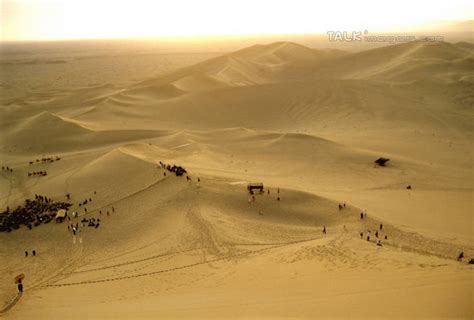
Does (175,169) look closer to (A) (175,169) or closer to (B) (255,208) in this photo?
(A) (175,169)

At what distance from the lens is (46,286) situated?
46.3 ft

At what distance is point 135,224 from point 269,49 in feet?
208

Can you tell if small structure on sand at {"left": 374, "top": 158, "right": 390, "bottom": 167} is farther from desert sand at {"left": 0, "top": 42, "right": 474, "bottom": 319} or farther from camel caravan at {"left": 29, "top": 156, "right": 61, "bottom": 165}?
camel caravan at {"left": 29, "top": 156, "right": 61, "bottom": 165}

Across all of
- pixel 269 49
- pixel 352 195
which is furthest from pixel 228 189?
pixel 269 49

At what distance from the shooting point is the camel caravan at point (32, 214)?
18.8 metres

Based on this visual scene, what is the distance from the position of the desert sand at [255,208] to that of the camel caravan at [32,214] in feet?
1.92

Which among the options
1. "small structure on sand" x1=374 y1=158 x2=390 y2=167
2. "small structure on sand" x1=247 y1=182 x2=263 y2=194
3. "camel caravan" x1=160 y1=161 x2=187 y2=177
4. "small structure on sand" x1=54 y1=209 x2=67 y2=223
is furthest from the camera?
"small structure on sand" x1=374 y1=158 x2=390 y2=167

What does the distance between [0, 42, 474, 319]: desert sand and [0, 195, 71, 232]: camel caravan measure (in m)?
0.59

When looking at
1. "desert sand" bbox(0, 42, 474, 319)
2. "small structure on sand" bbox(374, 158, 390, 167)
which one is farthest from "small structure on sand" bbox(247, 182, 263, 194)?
"small structure on sand" bbox(374, 158, 390, 167)

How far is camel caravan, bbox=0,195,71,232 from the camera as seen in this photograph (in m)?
18.8

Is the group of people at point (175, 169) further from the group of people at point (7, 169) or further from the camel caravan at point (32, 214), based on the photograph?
the group of people at point (7, 169)

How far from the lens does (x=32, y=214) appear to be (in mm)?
19672

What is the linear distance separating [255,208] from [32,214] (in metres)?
9.90

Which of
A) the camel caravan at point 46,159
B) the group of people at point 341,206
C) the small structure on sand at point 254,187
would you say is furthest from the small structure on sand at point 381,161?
the camel caravan at point 46,159
